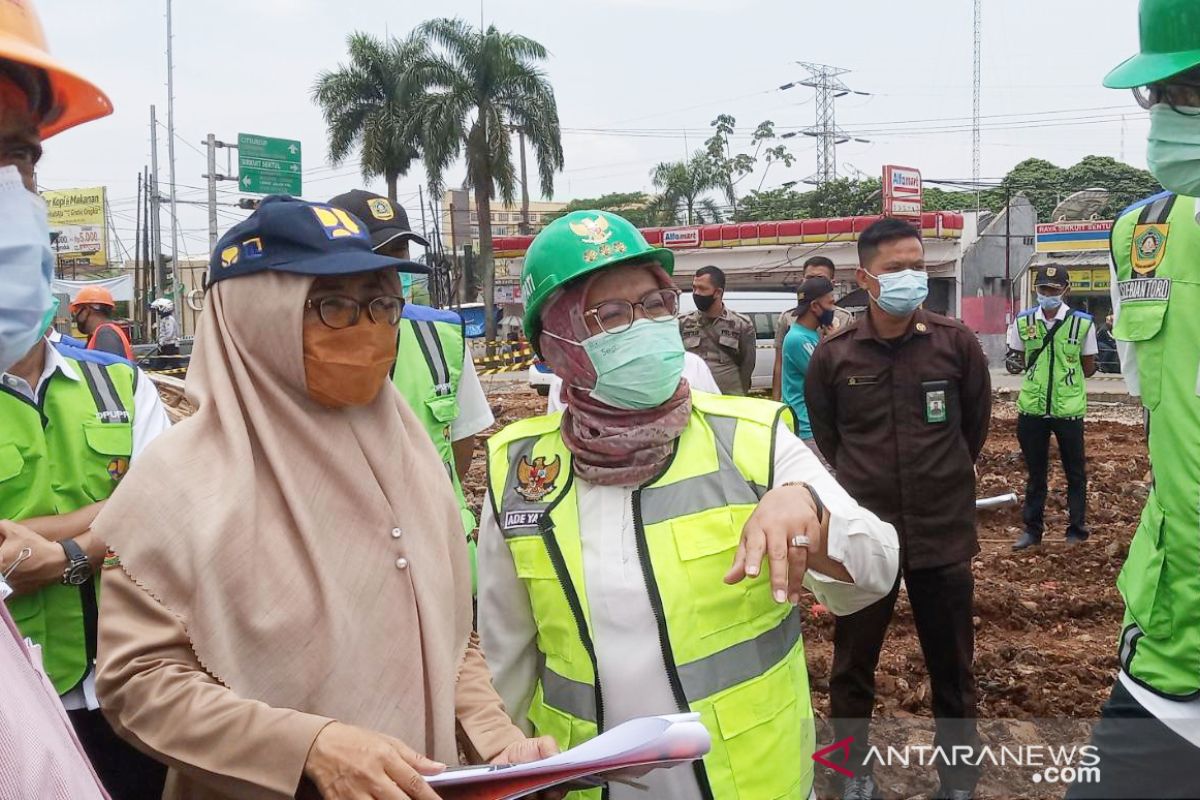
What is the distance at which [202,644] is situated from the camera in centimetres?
164

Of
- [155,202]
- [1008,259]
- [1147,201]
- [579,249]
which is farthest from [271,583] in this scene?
[155,202]

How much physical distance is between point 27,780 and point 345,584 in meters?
0.72

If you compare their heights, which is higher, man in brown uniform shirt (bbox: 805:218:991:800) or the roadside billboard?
the roadside billboard

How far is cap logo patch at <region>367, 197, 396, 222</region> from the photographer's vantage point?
3.63 metres

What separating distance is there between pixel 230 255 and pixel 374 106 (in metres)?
28.9

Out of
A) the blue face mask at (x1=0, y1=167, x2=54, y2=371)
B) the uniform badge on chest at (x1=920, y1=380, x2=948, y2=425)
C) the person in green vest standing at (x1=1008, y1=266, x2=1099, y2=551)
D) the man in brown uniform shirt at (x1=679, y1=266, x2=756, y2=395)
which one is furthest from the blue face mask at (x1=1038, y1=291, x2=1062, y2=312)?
the blue face mask at (x1=0, y1=167, x2=54, y2=371)

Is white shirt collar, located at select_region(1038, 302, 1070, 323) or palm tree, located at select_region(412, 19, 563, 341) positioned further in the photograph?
palm tree, located at select_region(412, 19, 563, 341)

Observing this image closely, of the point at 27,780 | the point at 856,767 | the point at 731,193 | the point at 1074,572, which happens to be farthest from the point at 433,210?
the point at 27,780

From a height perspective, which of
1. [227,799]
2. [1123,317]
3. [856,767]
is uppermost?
[1123,317]

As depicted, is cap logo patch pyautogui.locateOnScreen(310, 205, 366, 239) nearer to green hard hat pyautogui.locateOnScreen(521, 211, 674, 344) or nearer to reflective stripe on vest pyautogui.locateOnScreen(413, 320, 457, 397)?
green hard hat pyautogui.locateOnScreen(521, 211, 674, 344)

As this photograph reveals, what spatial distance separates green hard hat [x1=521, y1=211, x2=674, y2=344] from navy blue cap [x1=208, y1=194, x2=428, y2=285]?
398 millimetres

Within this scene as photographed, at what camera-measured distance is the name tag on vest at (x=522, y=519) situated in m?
2.09

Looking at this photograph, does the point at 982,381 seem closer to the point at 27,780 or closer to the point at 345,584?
the point at 345,584

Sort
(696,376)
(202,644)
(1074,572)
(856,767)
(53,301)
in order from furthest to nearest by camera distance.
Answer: (1074,572) → (696,376) → (856,767) → (202,644) → (53,301)
